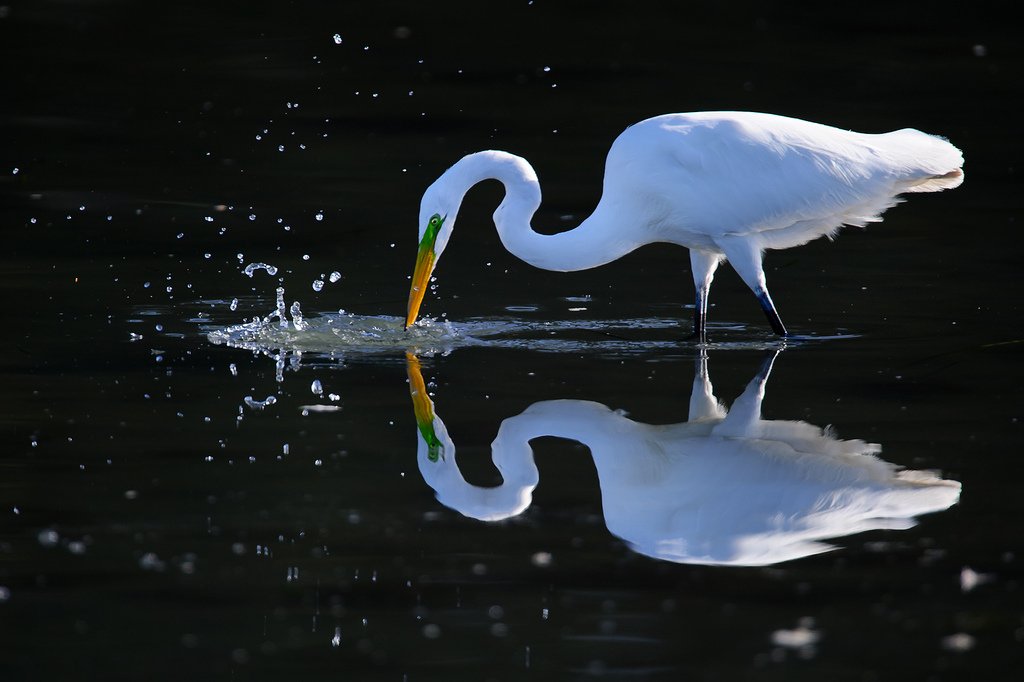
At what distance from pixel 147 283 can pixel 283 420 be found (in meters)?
3.09

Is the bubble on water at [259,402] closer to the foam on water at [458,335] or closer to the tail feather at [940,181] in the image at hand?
the foam on water at [458,335]

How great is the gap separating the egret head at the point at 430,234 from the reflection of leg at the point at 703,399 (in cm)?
136

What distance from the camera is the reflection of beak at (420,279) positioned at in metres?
7.57

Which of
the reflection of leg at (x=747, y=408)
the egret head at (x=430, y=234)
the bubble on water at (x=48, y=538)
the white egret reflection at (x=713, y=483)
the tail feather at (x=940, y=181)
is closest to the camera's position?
the bubble on water at (x=48, y=538)

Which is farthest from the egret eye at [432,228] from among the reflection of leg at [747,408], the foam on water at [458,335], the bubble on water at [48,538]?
the bubble on water at [48,538]

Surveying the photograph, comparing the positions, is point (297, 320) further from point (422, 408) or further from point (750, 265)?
point (750, 265)

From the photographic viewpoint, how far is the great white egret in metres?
7.56

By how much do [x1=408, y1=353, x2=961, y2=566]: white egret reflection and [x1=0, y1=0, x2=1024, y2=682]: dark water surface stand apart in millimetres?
18

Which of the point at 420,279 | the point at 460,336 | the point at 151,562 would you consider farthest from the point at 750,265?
the point at 151,562

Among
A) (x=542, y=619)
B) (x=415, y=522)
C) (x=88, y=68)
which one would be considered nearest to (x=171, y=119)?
(x=88, y=68)

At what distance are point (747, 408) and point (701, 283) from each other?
164 centimetres

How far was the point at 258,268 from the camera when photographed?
9.29 m

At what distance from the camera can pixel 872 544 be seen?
4836 mm

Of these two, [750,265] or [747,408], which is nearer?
[747,408]
